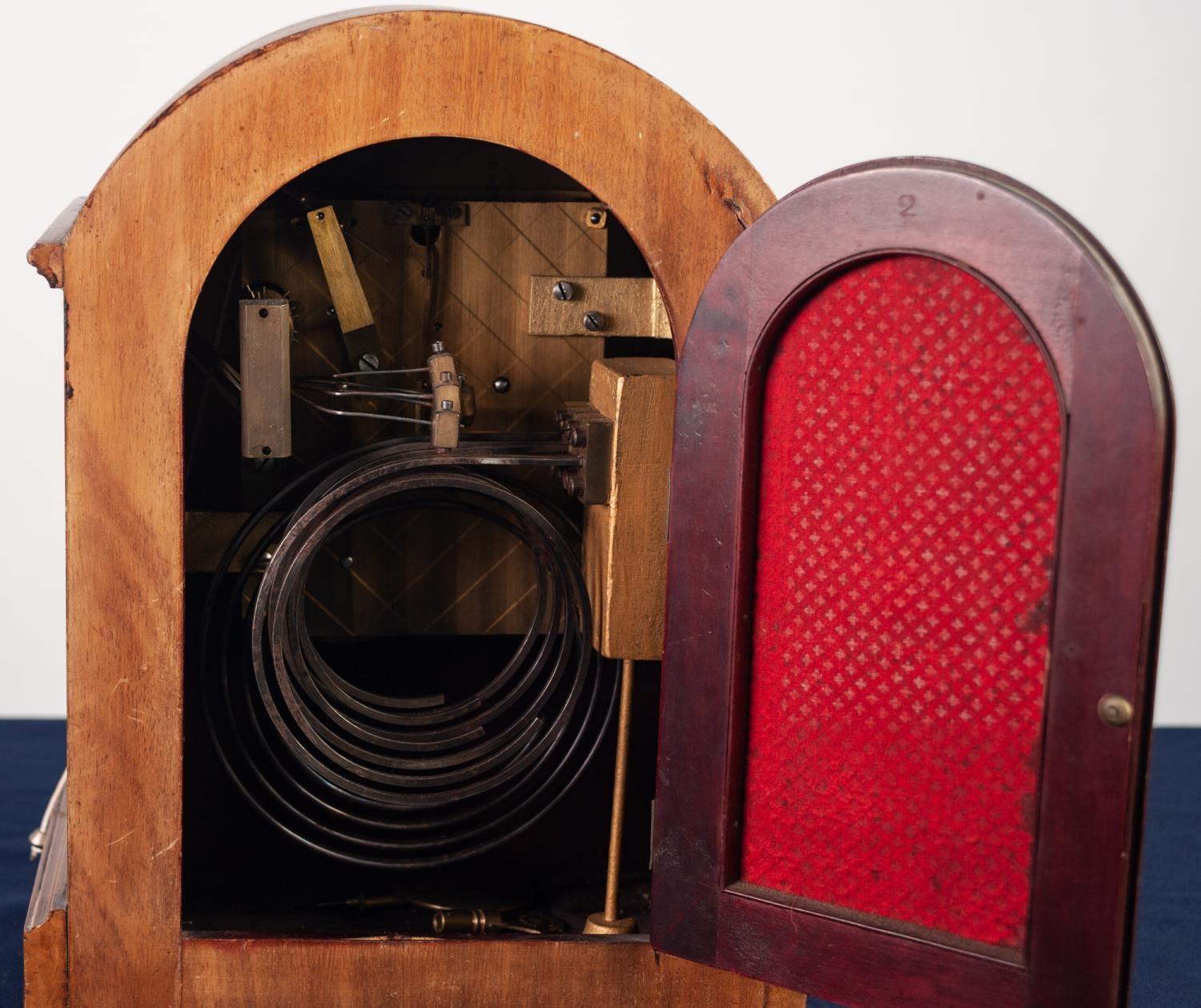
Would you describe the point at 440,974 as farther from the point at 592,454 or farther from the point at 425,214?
the point at 425,214

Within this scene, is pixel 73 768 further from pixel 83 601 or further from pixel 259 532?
pixel 259 532

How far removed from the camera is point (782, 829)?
1.48 meters

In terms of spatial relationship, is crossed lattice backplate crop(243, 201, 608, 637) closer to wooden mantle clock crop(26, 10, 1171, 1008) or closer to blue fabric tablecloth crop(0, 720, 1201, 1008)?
wooden mantle clock crop(26, 10, 1171, 1008)

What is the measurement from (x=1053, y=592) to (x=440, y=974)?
2.89 ft

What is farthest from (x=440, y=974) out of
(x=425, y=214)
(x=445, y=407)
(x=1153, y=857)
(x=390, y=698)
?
(x=1153, y=857)

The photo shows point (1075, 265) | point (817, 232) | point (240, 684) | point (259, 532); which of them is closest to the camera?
point (1075, 265)

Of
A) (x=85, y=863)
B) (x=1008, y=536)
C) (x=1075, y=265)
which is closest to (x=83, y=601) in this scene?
(x=85, y=863)

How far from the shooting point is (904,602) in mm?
1382

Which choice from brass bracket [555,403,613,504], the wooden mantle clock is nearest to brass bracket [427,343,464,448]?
the wooden mantle clock

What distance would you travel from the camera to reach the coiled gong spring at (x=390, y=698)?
5.77 feet

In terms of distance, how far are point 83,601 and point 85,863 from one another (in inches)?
12.2

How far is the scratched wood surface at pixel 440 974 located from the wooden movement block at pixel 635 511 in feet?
1.22

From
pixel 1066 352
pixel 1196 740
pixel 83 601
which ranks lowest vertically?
pixel 1196 740

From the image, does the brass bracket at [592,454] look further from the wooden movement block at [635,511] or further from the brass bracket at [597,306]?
the brass bracket at [597,306]
